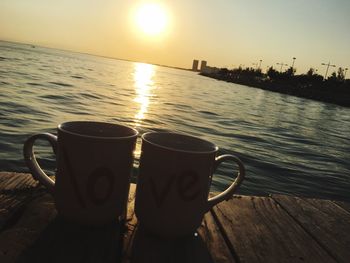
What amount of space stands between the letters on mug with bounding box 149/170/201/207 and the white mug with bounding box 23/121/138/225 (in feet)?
0.32

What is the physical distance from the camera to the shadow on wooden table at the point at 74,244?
83 centimetres

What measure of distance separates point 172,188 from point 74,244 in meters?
0.29

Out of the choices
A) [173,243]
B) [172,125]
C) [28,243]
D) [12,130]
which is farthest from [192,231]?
[172,125]

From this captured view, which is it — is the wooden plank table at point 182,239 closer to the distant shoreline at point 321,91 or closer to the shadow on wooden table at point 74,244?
the shadow on wooden table at point 74,244

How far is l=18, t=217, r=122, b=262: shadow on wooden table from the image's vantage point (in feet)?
2.72

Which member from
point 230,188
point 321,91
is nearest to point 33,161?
point 230,188

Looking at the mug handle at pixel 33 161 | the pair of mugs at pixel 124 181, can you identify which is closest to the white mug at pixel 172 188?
the pair of mugs at pixel 124 181

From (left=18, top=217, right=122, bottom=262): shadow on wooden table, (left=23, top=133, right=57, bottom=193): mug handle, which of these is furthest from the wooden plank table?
(left=23, top=133, right=57, bottom=193): mug handle

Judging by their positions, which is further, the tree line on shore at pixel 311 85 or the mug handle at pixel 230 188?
the tree line on shore at pixel 311 85

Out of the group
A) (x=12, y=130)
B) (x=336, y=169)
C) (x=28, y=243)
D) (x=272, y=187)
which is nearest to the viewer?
(x=28, y=243)

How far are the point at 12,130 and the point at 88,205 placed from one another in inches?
254

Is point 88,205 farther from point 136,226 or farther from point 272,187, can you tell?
point 272,187

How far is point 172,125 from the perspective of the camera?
10.1 metres

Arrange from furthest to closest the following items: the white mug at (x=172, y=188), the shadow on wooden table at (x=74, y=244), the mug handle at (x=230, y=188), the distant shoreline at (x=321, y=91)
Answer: the distant shoreline at (x=321, y=91), the mug handle at (x=230, y=188), the white mug at (x=172, y=188), the shadow on wooden table at (x=74, y=244)
